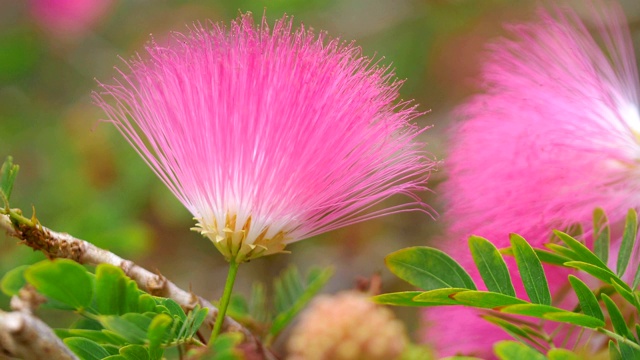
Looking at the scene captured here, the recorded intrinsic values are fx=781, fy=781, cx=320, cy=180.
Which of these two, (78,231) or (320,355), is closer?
(320,355)

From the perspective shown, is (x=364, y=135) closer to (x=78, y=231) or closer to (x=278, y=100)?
(x=278, y=100)

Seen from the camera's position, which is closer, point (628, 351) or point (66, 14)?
point (628, 351)

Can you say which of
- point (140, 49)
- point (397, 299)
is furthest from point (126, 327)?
point (140, 49)

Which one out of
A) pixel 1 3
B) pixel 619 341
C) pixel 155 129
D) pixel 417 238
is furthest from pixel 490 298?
pixel 1 3

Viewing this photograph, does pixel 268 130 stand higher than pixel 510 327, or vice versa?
pixel 268 130

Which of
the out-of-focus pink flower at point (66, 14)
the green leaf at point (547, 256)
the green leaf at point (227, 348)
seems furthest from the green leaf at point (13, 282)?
the out-of-focus pink flower at point (66, 14)

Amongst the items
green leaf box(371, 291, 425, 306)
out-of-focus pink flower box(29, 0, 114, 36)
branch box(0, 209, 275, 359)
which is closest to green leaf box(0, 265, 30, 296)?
branch box(0, 209, 275, 359)

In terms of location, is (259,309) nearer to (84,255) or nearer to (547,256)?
(84,255)

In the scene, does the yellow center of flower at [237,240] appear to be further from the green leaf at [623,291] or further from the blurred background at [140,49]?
the blurred background at [140,49]
